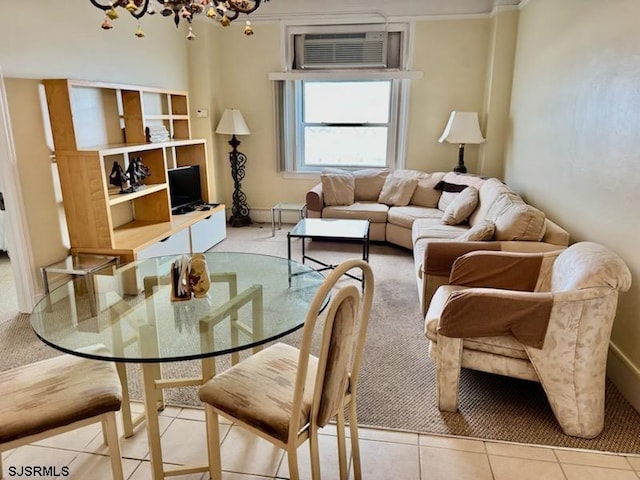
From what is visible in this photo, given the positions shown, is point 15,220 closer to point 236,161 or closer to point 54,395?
point 54,395

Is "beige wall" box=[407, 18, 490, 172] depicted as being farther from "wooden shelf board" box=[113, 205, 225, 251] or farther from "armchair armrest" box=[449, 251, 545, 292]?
"armchair armrest" box=[449, 251, 545, 292]

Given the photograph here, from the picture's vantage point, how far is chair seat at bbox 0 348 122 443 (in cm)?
145

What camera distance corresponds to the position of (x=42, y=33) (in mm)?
3100

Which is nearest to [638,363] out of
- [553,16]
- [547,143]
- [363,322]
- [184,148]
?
[363,322]

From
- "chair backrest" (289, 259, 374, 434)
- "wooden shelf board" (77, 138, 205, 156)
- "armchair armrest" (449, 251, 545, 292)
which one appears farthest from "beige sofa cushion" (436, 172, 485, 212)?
"chair backrest" (289, 259, 374, 434)

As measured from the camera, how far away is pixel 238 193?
600cm

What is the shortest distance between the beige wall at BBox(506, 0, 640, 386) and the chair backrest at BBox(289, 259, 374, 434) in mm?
1674

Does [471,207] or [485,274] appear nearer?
[485,274]

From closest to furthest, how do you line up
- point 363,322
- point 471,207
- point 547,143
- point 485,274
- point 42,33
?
1. point 363,322
2. point 485,274
3. point 42,33
4. point 547,143
5. point 471,207

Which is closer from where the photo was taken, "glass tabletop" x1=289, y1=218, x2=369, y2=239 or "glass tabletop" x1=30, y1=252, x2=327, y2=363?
"glass tabletop" x1=30, y1=252, x2=327, y2=363

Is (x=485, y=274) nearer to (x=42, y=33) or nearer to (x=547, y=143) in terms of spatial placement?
(x=547, y=143)

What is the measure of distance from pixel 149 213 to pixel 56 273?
125 centimetres

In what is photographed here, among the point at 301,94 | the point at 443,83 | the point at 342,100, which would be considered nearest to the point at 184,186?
the point at 301,94

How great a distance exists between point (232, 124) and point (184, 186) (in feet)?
3.91
